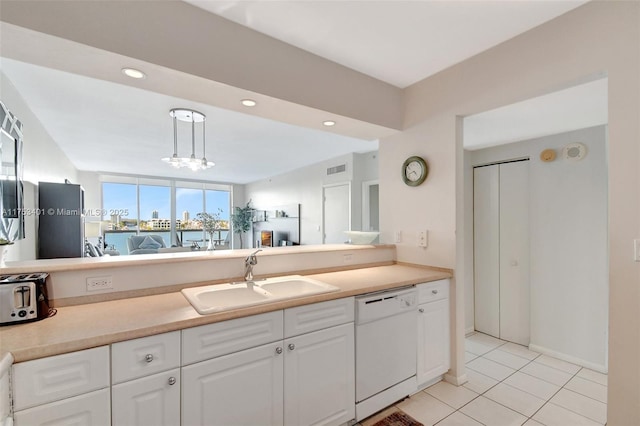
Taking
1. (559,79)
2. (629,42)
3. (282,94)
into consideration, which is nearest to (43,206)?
(282,94)

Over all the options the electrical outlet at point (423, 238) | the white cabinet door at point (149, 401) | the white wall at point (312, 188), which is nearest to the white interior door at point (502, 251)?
the electrical outlet at point (423, 238)

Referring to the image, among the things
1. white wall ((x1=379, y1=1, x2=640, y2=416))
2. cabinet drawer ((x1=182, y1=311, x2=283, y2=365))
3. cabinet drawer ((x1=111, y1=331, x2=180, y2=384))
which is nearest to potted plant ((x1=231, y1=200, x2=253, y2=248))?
white wall ((x1=379, y1=1, x2=640, y2=416))

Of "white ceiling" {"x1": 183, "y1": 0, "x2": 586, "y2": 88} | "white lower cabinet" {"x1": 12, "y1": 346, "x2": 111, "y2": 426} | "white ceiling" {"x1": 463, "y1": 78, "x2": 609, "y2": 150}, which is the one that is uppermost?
"white ceiling" {"x1": 183, "y1": 0, "x2": 586, "y2": 88}

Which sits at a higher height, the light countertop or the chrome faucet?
the chrome faucet

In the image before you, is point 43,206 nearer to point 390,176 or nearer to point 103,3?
point 103,3

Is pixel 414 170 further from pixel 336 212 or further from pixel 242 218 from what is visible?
pixel 242 218

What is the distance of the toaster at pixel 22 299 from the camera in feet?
3.88

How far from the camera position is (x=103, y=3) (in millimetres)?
1364

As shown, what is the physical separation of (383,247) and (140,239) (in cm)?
741

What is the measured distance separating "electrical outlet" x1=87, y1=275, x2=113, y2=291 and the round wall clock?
2342 mm

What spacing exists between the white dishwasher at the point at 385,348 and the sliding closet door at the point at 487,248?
6.18 ft

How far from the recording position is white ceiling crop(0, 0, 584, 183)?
5.36 feet

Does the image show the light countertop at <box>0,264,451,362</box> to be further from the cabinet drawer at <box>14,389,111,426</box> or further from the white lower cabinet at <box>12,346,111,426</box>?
the cabinet drawer at <box>14,389,111,426</box>

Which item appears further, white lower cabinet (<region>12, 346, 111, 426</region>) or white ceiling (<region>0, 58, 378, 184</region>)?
white ceiling (<region>0, 58, 378, 184</region>)
